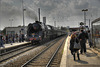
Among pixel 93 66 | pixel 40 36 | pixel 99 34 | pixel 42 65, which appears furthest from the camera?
pixel 40 36

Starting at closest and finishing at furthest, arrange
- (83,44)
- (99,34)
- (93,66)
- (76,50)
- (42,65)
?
(93,66) → (76,50) → (42,65) → (99,34) → (83,44)

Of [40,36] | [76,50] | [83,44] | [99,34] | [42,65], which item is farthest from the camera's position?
[40,36]

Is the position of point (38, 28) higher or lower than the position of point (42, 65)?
higher

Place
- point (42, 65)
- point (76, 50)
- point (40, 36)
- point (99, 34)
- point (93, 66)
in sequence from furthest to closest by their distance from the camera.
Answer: point (40, 36)
point (99, 34)
point (42, 65)
point (76, 50)
point (93, 66)

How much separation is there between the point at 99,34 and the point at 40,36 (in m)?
13.2

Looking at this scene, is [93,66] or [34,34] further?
[34,34]

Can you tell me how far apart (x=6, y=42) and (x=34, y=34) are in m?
4.52

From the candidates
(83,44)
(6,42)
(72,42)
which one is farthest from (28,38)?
(72,42)

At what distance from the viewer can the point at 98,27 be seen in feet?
30.8

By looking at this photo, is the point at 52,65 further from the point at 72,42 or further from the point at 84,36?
the point at 84,36

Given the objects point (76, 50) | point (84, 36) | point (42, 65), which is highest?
point (84, 36)

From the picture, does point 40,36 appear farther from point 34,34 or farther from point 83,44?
point 83,44

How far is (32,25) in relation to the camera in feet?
73.0

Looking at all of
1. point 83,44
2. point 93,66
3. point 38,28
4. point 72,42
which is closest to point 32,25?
point 38,28
